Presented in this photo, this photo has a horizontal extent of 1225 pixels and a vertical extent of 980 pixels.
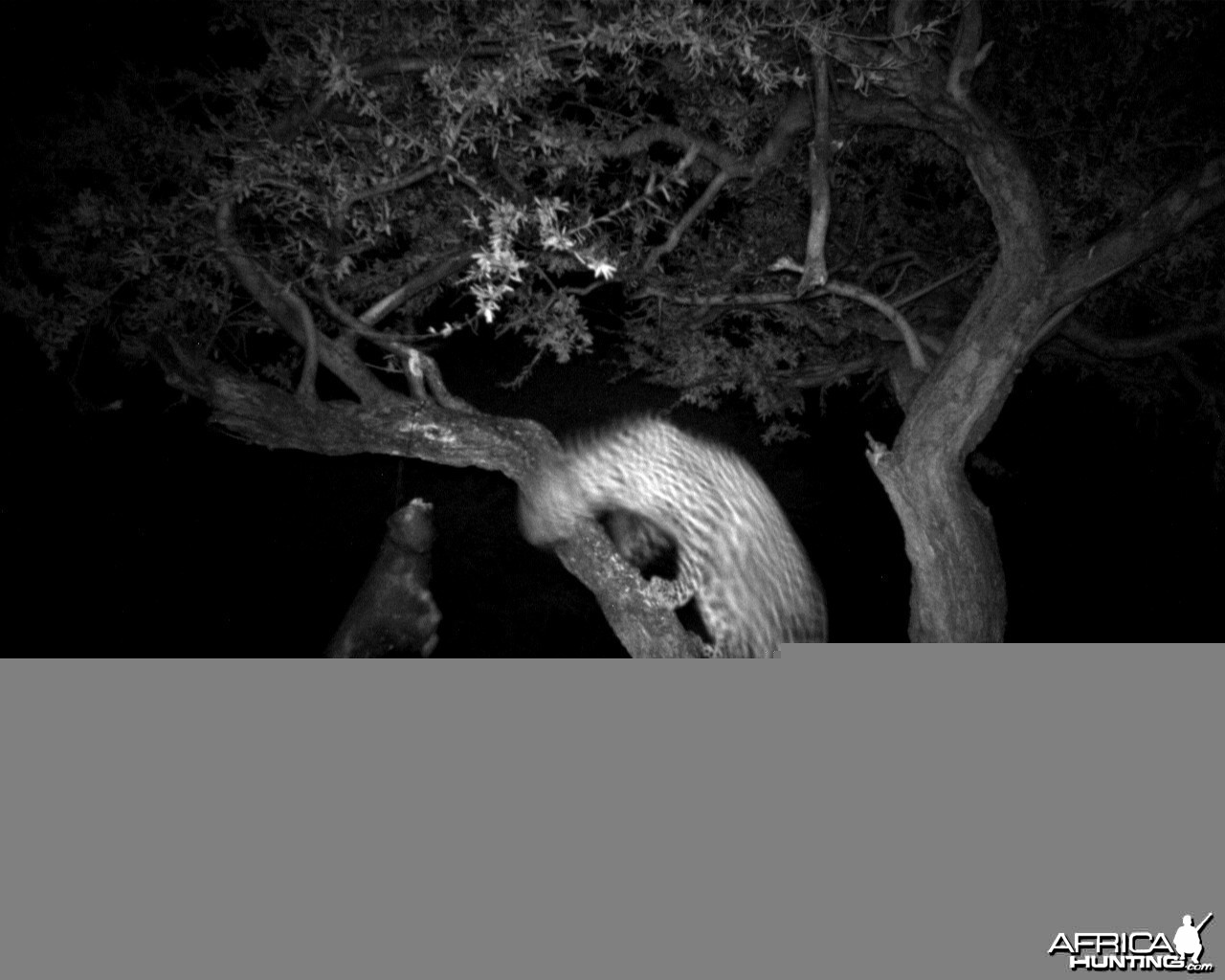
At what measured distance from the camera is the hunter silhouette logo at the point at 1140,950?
281 cm

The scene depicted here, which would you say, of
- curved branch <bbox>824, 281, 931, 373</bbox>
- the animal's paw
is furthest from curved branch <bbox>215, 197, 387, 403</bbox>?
curved branch <bbox>824, 281, 931, 373</bbox>

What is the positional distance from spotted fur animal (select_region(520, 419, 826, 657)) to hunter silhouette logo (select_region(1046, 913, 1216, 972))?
413 cm

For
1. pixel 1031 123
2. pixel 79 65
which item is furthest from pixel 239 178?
A: pixel 1031 123

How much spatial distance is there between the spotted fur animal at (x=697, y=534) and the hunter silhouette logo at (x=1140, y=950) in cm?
413

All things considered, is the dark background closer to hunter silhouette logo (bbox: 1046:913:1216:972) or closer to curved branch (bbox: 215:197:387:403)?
curved branch (bbox: 215:197:387:403)

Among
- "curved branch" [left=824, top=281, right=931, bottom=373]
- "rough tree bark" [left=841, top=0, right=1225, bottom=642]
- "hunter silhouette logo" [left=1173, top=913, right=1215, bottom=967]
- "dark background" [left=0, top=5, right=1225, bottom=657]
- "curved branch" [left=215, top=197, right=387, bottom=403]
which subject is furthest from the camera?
"dark background" [left=0, top=5, right=1225, bottom=657]

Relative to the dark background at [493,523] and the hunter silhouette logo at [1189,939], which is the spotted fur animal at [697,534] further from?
the dark background at [493,523]

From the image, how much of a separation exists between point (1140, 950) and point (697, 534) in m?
5.03

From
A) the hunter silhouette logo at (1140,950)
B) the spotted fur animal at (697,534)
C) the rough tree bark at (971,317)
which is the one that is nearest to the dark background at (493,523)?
the spotted fur animal at (697,534)

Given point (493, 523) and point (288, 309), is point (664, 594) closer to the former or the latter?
point (288, 309)

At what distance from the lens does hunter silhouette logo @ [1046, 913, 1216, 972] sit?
281 centimetres

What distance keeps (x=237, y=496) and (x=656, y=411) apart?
19.7ft

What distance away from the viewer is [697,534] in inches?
304

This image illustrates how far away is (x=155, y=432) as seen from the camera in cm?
1377
